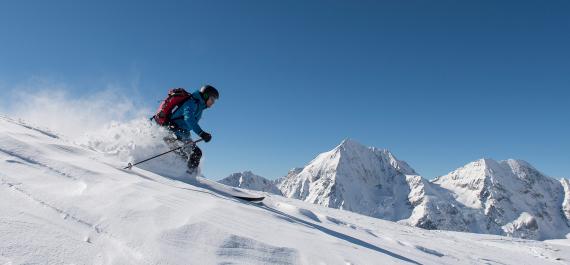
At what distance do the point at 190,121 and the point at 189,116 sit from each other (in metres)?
0.13

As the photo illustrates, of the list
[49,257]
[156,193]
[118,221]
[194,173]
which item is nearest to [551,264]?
[194,173]

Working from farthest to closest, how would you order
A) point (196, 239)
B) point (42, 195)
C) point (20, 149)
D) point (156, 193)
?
point (20, 149) < point (156, 193) < point (42, 195) < point (196, 239)

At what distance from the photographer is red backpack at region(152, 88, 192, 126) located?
11.6m

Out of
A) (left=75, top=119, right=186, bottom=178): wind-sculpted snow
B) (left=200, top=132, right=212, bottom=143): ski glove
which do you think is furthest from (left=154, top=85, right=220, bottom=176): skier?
(left=75, top=119, right=186, bottom=178): wind-sculpted snow

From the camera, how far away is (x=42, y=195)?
4.59 meters

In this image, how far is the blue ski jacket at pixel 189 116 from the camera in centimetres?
1087

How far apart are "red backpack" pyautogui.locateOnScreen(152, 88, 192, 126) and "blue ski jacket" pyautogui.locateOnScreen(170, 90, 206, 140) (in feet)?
0.49

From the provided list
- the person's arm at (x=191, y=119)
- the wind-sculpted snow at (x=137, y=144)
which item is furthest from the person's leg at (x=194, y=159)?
the person's arm at (x=191, y=119)

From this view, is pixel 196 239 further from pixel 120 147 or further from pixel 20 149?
pixel 120 147

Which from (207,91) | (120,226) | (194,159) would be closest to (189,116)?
(207,91)

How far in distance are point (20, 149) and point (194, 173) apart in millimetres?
4730

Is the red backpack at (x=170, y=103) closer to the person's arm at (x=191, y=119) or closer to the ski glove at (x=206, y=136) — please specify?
the person's arm at (x=191, y=119)

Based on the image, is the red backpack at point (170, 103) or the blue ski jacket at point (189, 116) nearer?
the blue ski jacket at point (189, 116)

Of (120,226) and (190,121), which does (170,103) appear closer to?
(190,121)
